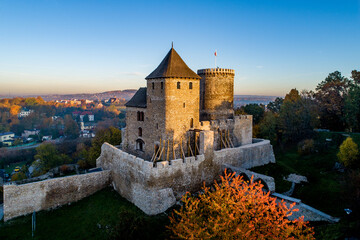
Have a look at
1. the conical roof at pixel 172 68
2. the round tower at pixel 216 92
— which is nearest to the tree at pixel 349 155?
the round tower at pixel 216 92

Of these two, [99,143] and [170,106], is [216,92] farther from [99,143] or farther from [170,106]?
[99,143]

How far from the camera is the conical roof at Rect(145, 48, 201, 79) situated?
1852 centimetres

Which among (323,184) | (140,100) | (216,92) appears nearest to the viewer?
(323,184)

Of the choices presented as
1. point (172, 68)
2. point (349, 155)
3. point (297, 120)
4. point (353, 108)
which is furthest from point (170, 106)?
point (353, 108)

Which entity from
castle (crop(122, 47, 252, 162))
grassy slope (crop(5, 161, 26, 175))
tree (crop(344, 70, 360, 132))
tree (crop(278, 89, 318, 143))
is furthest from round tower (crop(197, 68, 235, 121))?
grassy slope (crop(5, 161, 26, 175))

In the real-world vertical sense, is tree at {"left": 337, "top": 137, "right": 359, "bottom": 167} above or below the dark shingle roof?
below

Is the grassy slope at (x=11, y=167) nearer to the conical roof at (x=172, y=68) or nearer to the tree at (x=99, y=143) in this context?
A: the tree at (x=99, y=143)

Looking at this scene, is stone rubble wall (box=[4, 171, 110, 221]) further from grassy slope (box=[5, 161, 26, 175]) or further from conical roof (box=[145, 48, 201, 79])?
grassy slope (box=[5, 161, 26, 175])

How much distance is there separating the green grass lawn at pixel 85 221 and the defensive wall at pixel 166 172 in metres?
1.01

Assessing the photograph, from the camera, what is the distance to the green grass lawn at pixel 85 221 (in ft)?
45.4

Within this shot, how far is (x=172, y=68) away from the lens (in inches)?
743

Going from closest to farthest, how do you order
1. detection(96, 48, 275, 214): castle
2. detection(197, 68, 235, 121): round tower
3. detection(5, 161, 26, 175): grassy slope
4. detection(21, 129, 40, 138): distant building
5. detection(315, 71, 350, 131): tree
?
detection(96, 48, 275, 214): castle, detection(197, 68, 235, 121): round tower, detection(315, 71, 350, 131): tree, detection(5, 161, 26, 175): grassy slope, detection(21, 129, 40, 138): distant building

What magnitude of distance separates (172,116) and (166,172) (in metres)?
4.79

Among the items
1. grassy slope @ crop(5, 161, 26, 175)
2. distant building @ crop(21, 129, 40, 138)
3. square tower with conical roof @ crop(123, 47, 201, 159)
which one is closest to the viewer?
square tower with conical roof @ crop(123, 47, 201, 159)
